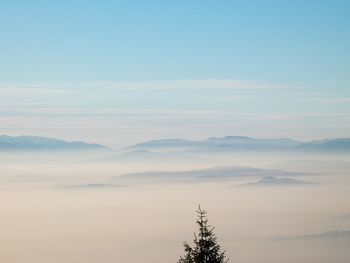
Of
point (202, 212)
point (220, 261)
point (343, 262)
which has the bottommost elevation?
point (220, 261)

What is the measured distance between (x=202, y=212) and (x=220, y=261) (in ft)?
4.61

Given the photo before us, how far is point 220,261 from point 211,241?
0.64 m

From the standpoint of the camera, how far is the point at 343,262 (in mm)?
194750

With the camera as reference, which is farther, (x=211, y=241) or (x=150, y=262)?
(x=150, y=262)

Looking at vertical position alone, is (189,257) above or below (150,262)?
below

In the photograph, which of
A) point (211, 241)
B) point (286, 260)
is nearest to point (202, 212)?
point (211, 241)

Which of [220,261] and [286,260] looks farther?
[286,260]

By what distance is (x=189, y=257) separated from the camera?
17844mm

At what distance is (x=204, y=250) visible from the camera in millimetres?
17859

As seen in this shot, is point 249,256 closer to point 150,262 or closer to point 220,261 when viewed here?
point 150,262

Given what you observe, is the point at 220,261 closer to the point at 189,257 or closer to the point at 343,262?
the point at 189,257

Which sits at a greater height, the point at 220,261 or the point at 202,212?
the point at 202,212

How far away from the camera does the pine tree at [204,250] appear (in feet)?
57.9

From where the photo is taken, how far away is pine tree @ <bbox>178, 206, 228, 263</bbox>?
17641mm
